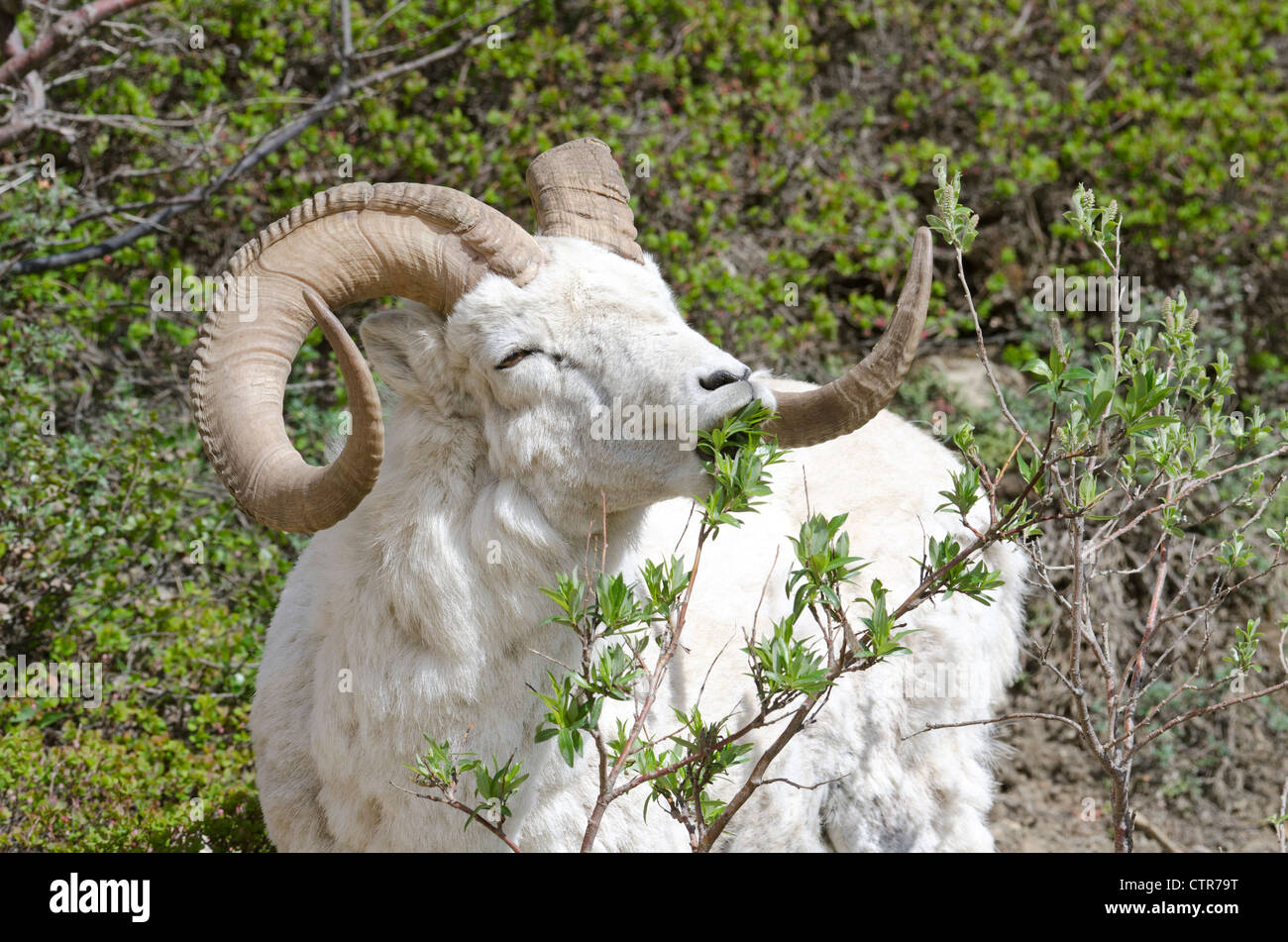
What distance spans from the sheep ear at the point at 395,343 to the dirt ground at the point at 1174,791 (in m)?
4.62

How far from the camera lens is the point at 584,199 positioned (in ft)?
13.5

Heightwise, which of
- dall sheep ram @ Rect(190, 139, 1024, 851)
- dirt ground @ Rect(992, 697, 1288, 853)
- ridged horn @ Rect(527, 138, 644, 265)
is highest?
ridged horn @ Rect(527, 138, 644, 265)

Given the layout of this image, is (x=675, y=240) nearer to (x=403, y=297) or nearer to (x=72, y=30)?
(x=72, y=30)

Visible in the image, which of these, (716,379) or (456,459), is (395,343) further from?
(716,379)

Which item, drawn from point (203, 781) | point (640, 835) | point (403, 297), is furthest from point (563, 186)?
point (203, 781)

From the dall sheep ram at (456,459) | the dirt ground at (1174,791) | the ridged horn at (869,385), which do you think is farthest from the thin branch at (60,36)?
the dirt ground at (1174,791)

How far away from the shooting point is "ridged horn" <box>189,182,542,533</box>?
3.51 m

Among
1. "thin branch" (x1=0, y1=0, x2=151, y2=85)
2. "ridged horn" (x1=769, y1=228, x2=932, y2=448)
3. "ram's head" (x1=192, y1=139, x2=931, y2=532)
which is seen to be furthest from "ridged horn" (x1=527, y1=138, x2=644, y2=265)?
"thin branch" (x1=0, y1=0, x2=151, y2=85)

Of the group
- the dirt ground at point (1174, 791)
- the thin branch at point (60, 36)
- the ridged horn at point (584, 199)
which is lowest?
the dirt ground at point (1174, 791)

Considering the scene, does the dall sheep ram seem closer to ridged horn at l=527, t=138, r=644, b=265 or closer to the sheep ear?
the sheep ear

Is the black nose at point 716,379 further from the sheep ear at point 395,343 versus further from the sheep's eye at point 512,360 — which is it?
the sheep ear at point 395,343

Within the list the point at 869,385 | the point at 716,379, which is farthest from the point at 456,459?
the point at 869,385

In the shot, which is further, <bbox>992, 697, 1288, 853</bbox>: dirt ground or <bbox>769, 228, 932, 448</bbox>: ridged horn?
<bbox>992, 697, 1288, 853</bbox>: dirt ground

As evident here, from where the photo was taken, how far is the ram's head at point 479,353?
3.40 meters
